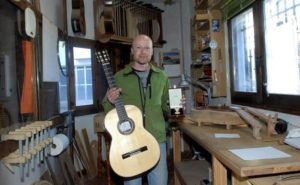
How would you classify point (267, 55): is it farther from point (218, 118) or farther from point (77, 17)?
point (77, 17)

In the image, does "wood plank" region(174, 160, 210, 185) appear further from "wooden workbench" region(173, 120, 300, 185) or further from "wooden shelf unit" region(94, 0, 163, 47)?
"wooden shelf unit" region(94, 0, 163, 47)

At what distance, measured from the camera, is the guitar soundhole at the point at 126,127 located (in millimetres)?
1814

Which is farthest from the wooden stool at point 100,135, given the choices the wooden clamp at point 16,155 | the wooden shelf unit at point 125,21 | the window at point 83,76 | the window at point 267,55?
the wooden clamp at point 16,155

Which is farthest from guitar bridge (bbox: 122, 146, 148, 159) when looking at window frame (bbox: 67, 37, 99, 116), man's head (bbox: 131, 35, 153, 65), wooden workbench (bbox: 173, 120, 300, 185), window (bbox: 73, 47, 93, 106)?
window (bbox: 73, 47, 93, 106)

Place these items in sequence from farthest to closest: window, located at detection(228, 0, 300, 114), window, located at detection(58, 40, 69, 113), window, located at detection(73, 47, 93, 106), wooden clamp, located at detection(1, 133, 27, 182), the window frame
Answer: window, located at detection(73, 47, 93, 106) < the window frame < window, located at detection(58, 40, 69, 113) < window, located at detection(228, 0, 300, 114) < wooden clamp, located at detection(1, 133, 27, 182)

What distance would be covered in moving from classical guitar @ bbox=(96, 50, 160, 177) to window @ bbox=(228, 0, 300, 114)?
879 millimetres

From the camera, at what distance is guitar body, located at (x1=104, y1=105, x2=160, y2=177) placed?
5.82 feet

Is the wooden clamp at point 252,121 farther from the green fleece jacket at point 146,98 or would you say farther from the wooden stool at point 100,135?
the wooden stool at point 100,135

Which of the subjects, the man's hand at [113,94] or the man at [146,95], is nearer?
the man's hand at [113,94]

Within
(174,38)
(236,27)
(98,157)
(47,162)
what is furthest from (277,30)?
(174,38)

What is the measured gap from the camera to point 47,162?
6.87 ft

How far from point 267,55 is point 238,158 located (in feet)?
3.86

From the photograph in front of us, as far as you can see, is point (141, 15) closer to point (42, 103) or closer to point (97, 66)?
point (97, 66)

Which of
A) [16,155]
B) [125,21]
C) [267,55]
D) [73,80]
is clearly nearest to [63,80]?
[73,80]
